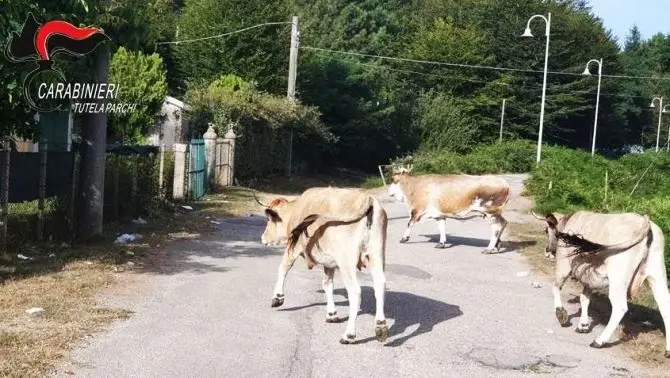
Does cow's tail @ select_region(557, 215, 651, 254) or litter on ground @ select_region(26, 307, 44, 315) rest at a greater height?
cow's tail @ select_region(557, 215, 651, 254)

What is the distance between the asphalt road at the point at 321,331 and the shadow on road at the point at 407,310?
0.02 m

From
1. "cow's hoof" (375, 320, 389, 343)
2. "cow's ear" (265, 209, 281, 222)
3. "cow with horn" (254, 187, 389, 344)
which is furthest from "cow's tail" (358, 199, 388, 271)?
"cow's ear" (265, 209, 281, 222)

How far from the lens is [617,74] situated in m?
84.4

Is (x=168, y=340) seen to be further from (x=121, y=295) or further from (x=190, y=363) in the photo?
(x=121, y=295)

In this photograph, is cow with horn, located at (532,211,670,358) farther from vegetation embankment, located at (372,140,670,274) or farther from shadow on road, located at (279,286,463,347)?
vegetation embankment, located at (372,140,670,274)

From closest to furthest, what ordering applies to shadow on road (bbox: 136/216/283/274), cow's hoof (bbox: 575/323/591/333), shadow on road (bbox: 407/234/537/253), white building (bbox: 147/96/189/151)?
cow's hoof (bbox: 575/323/591/333)
shadow on road (bbox: 136/216/283/274)
shadow on road (bbox: 407/234/537/253)
white building (bbox: 147/96/189/151)

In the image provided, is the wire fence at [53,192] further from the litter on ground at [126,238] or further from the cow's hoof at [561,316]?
the cow's hoof at [561,316]

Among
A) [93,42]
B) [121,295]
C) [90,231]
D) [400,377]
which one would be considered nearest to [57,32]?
[93,42]

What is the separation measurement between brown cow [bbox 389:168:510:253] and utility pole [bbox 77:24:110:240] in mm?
A: 6296

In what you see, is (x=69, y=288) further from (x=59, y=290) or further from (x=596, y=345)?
(x=596, y=345)

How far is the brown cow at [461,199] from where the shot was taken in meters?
16.3

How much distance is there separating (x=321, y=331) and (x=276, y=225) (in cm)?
158

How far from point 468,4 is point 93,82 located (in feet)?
227

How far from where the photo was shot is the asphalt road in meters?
7.23
